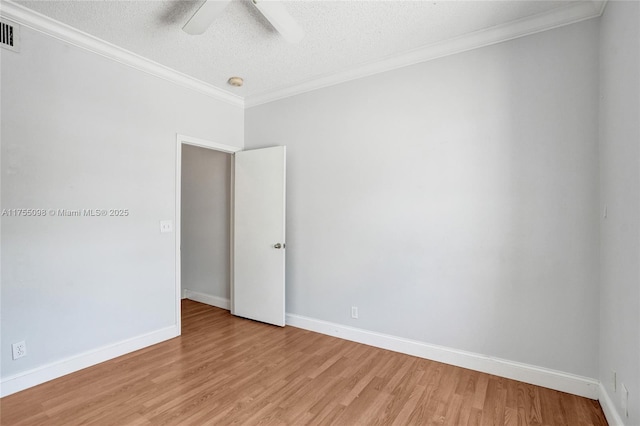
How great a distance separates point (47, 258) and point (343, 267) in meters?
2.55

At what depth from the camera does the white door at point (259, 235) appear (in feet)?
11.8

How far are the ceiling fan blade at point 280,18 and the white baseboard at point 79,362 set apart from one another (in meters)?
3.01

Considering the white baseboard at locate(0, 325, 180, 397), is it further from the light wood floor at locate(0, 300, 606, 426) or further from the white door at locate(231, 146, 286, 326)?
the white door at locate(231, 146, 286, 326)

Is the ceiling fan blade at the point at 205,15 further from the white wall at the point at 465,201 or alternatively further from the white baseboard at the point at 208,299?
the white baseboard at the point at 208,299

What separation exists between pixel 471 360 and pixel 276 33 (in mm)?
3179

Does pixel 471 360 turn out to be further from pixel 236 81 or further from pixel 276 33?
pixel 236 81

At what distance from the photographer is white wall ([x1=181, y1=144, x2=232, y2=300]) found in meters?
4.37

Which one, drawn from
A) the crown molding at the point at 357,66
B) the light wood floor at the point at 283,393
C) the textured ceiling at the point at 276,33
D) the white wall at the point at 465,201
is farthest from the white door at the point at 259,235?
the textured ceiling at the point at 276,33

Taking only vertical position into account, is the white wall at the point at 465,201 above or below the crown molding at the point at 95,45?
below

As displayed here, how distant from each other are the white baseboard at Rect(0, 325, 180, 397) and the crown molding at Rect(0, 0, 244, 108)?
2584 millimetres

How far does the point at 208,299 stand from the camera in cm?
449

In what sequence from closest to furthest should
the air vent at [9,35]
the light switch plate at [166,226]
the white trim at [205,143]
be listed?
the air vent at [9,35] < the light switch plate at [166,226] < the white trim at [205,143]

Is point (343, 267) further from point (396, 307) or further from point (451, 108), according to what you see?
point (451, 108)

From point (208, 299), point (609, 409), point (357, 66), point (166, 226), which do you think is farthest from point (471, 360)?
point (208, 299)
